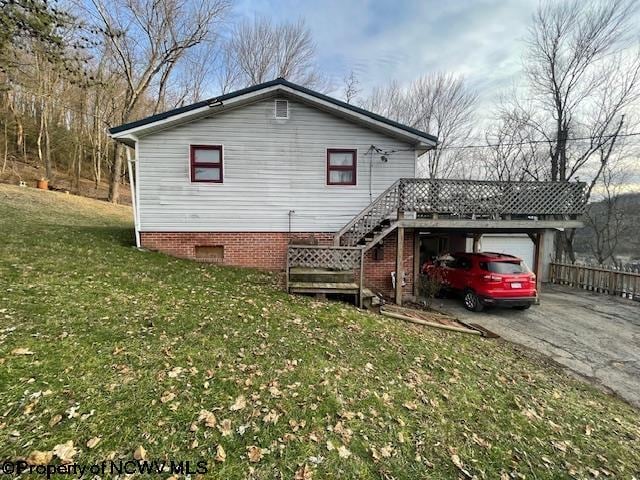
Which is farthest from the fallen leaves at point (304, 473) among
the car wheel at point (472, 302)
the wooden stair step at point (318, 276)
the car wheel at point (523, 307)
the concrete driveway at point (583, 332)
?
the car wheel at point (523, 307)

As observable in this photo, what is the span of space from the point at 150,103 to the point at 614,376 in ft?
115

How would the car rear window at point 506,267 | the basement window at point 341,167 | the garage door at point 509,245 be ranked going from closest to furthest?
the car rear window at point 506,267 → the basement window at point 341,167 → the garage door at point 509,245

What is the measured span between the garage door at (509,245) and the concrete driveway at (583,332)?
17.0 feet

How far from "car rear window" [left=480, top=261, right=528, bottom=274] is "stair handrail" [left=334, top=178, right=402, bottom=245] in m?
3.69

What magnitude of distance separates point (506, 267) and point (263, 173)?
26.2 ft

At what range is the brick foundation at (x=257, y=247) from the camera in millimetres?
10188

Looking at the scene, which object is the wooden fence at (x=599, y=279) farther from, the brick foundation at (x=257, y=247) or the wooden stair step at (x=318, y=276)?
the wooden stair step at (x=318, y=276)

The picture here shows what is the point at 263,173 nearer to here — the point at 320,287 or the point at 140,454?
the point at 320,287

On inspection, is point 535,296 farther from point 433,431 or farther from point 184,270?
point 184,270

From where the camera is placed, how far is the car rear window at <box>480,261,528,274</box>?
31.7 ft

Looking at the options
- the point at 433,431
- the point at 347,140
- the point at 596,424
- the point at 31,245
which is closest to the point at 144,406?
the point at 433,431

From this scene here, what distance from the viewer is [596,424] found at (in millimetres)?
4148

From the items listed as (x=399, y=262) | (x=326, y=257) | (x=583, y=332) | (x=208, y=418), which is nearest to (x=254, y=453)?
(x=208, y=418)

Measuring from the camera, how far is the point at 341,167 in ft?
34.8
